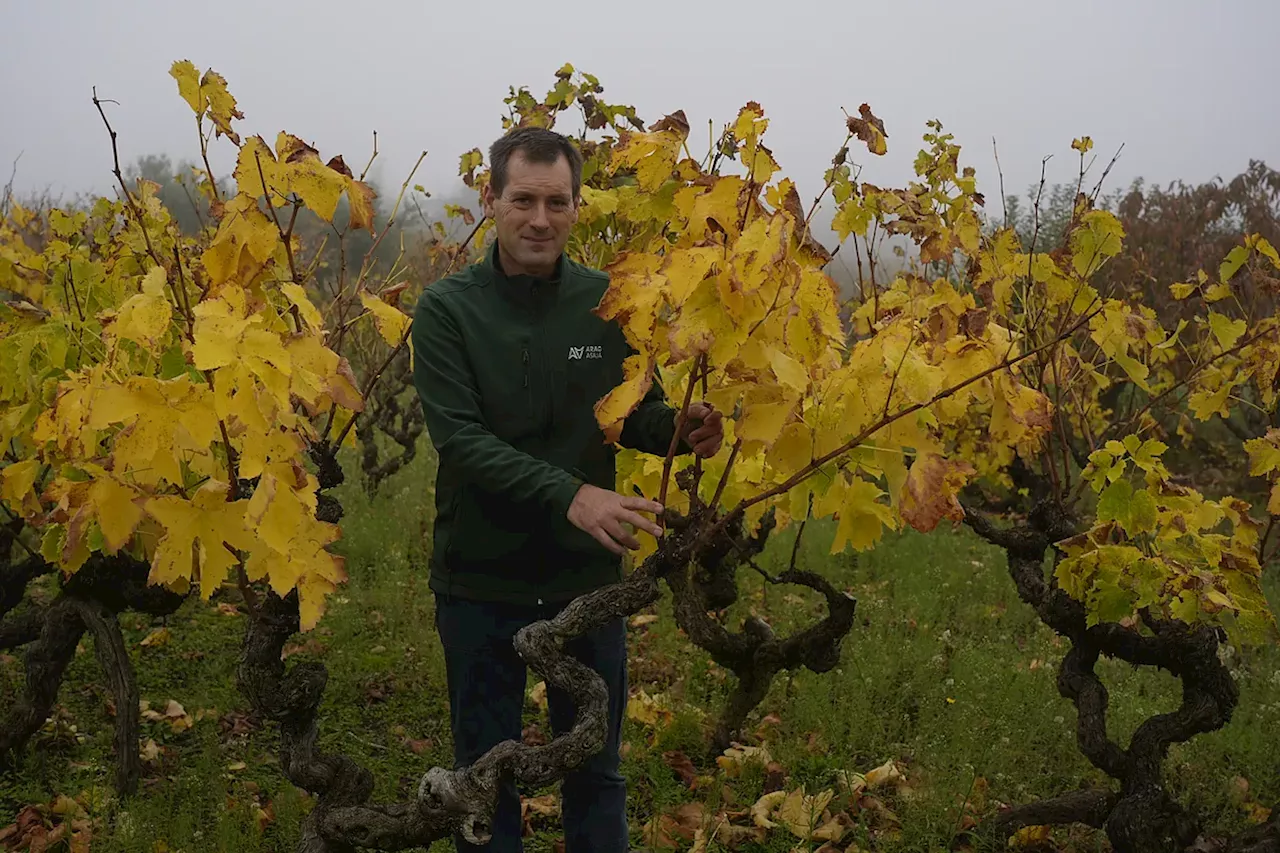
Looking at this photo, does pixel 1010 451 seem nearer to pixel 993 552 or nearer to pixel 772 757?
pixel 993 552

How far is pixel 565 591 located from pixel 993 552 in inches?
202

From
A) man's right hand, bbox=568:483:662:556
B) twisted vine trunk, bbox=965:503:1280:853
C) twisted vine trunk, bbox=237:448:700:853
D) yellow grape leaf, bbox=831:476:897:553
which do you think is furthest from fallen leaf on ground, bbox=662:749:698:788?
man's right hand, bbox=568:483:662:556

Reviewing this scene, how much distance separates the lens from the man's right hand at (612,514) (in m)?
1.61

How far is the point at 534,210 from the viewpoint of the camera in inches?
80.9

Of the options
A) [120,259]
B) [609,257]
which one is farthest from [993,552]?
[120,259]

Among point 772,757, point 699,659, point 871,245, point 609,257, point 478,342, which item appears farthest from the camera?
point 699,659

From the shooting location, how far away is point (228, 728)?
3.66m

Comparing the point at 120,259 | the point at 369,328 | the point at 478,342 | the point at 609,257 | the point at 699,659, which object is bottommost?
the point at 699,659

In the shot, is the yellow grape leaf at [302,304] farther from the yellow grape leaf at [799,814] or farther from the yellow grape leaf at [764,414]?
the yellow grape leaf at [799,814]

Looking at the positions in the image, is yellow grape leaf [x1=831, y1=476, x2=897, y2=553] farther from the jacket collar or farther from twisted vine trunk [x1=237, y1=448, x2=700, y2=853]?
the jacket collar

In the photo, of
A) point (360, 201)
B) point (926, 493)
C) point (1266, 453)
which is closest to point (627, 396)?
point (926, 493)

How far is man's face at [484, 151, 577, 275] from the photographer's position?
2.02 meters

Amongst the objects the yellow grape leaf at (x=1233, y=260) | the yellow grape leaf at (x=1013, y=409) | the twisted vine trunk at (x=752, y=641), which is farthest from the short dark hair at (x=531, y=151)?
the yellow grape leaf at (x=1233, y=260)

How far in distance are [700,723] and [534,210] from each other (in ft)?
8.00
